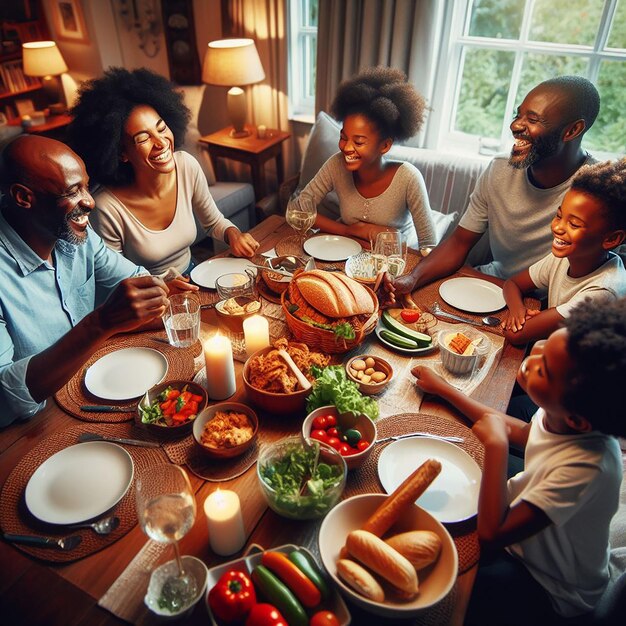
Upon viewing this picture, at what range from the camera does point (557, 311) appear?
5.36ft

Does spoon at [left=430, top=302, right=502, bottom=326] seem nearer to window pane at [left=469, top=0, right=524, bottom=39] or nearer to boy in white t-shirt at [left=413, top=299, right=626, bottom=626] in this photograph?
boy in white t-shirt at [left=413, top=299, right=626, bottom=626]

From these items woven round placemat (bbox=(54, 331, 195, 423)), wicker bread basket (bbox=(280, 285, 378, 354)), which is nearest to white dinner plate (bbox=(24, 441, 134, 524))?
woven round placemat (bbox=(54, 331, 195, 423))

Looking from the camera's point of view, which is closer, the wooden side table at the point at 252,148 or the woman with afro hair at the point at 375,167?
the woman with afro hair at the point at 375,167

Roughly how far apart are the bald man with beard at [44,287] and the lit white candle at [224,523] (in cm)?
64

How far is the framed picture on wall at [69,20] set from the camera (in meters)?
4.74

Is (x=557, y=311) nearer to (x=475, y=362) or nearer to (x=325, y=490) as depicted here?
(x=475, y=362)

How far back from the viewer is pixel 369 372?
147cm

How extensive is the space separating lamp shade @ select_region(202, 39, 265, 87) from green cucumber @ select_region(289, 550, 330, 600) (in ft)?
12.2

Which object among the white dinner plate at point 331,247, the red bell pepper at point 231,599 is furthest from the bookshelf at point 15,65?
the red bell pepper at point 231,599

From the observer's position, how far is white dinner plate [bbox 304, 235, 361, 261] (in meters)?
2.14

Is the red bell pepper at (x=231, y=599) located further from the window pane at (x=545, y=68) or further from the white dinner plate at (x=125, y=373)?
the window pane at (x=545, y=68)

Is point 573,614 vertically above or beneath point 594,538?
beneath

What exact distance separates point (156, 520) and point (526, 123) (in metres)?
1.95

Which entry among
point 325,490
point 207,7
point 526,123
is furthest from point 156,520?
point 207,7
